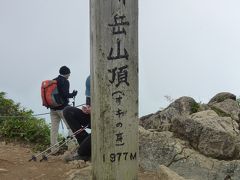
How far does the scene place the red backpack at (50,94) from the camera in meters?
10.0

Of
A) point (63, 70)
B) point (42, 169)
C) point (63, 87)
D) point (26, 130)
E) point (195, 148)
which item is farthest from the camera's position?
point (26, 130)

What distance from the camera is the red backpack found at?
395 inches

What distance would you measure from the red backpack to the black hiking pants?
44.9 inches

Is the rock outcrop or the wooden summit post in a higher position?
the wooden summit post

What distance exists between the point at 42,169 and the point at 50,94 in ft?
5.90

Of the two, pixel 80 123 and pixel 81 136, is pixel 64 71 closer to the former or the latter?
pixel 80 123

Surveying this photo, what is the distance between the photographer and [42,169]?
348 inches

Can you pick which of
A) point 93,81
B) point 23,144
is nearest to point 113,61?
point 93,81

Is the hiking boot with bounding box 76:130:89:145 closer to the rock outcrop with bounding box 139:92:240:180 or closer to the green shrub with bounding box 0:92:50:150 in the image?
the rock outcrop with bounding box 139:92:240:180

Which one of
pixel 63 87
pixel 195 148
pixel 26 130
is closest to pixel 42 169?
pixel 63 87

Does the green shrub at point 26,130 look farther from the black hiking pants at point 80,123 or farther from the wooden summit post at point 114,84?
the wooden summit post at point 114,84

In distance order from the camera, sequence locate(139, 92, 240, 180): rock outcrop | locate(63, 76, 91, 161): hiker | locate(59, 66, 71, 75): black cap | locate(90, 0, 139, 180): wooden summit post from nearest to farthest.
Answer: locate(90, 0, 139, 180): wooden summit post → locate(139, 92, 240, 180): rock outcrop → locate(63, 76, 91, 161): hiker → locate(59, 66, 71, 75): black cap

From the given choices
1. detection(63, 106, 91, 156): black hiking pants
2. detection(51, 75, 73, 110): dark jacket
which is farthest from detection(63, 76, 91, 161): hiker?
detection(51, 75, 73, 110): dark jacket

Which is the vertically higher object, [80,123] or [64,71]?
[64,71]
